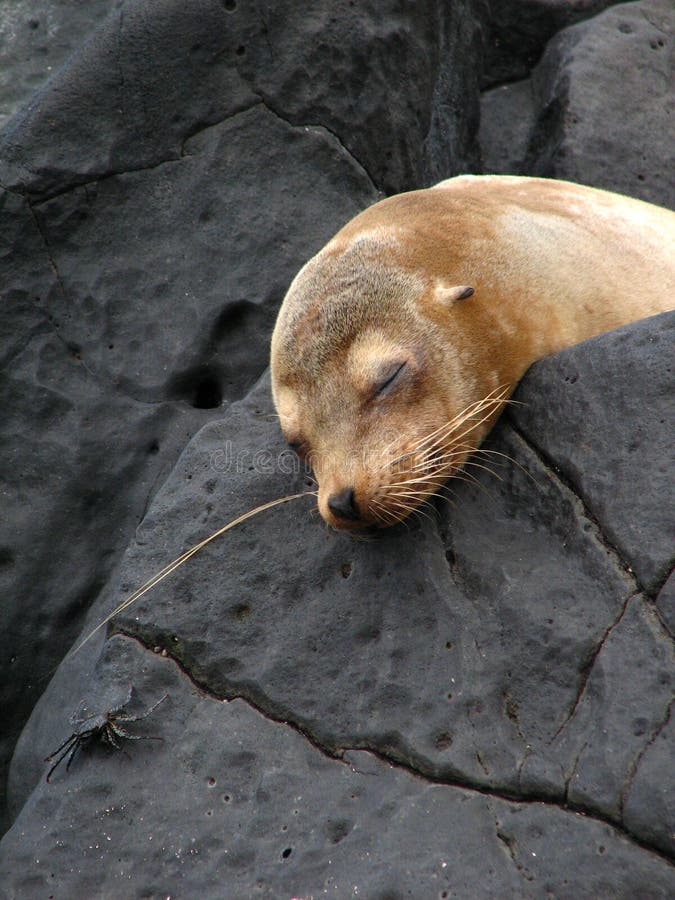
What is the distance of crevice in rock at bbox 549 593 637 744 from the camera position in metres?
2.95

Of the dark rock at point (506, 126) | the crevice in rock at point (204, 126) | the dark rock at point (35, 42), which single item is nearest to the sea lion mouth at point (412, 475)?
the crevice in rock at point (204, 126)

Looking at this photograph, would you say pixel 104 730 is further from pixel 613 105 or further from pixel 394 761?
pixel 613 105

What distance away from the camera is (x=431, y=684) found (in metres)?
3.21

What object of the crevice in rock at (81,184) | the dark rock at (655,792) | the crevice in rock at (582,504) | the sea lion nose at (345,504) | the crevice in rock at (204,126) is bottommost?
the dark rock at (655,792)

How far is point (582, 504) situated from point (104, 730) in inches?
72.0

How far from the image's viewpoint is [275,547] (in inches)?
145

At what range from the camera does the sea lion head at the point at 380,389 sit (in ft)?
10.8

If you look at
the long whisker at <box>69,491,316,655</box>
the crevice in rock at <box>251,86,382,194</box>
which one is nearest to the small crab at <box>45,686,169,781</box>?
the long whisker at <box>69,491,316,655</box>

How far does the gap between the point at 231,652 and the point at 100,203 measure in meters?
2.51

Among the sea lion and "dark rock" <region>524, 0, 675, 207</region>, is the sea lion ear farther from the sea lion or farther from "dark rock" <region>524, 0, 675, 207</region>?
"dark rock" <region>524, 0, 675, 207</region>

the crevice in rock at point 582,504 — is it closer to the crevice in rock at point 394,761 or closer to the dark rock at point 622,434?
the dark rock at point 622,434

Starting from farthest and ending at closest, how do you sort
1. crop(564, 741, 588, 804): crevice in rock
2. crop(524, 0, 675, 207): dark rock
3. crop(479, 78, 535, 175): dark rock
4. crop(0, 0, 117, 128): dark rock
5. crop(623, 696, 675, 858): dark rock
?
crop(479, 78, 535, 175): dark rock
crop(0, 0, 117, 128): dark rock
crop(524, 0, 675, 207): dark rock
crop(564, 741, 588, 804): crevice in rock
crop(623, 696, 675, 858): dark rock

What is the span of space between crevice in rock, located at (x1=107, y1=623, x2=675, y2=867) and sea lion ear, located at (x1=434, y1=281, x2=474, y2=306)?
155 centimetres

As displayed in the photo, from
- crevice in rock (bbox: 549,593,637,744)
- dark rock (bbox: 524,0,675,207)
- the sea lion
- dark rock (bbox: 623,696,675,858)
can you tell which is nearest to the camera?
dark rock (bbox: 623,696,675,858)
